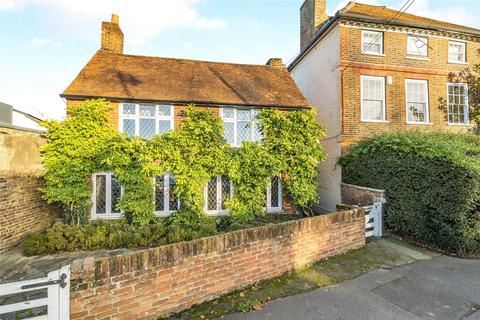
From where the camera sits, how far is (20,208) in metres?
8.07

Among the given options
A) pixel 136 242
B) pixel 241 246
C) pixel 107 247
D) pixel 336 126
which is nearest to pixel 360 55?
pixel 336 126

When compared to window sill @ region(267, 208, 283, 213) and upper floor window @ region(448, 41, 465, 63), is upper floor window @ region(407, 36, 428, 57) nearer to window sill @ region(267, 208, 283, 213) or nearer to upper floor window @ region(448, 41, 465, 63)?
Result: upper floor window @ region(448, 41, 465, 63)

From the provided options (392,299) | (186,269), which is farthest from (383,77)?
(186,269)

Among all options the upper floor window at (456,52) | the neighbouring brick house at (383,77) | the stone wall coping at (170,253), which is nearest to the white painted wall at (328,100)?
the neighbouring brick house at (383,77)

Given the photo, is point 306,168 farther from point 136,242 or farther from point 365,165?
point 136,242

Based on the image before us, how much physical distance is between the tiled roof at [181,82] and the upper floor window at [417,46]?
654 cm

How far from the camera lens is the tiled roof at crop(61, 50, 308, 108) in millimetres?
10000

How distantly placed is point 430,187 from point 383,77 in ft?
24.4

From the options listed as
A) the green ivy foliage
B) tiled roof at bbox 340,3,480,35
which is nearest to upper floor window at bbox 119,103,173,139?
the green ivy foliage

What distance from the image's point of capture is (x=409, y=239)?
8.22 m

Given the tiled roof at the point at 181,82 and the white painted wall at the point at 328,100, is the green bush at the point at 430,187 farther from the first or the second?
the tiled roof at the point at 181,82

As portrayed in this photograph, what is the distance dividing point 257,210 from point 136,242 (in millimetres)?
4691

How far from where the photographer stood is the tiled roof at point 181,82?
1000 centimetres

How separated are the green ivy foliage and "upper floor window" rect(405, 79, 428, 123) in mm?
6068
